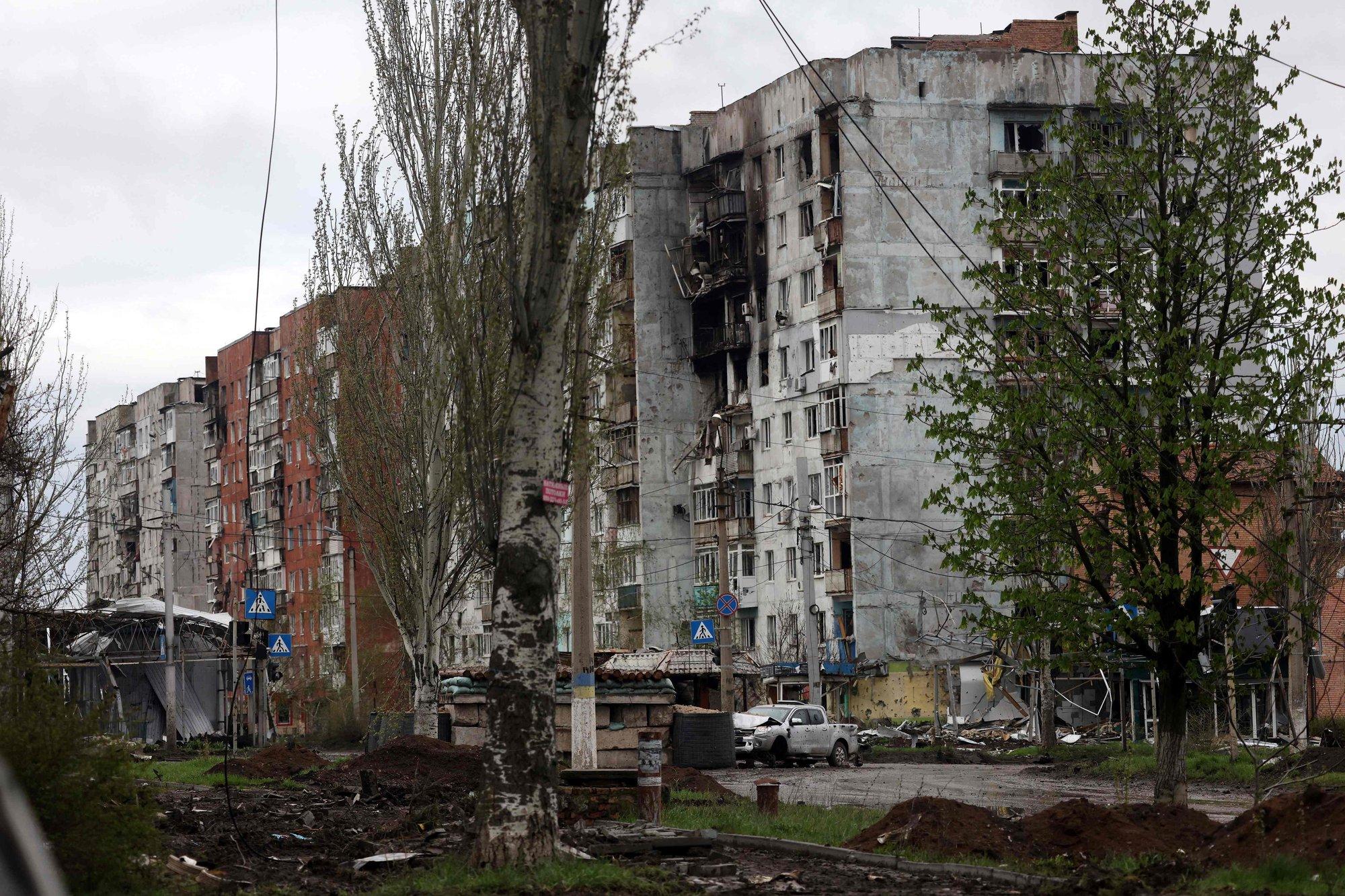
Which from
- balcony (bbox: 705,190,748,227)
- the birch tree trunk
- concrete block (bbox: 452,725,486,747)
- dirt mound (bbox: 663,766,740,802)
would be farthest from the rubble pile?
balcony (bbox: 705,190,748,227)

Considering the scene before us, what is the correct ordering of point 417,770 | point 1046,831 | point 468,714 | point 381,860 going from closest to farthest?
point 381,860 → point 1046,831 → point 417,770 → point 468,714

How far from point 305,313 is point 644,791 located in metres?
25.3

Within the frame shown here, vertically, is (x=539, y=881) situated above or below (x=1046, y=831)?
above

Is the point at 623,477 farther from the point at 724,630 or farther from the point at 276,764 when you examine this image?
the point at 276,764

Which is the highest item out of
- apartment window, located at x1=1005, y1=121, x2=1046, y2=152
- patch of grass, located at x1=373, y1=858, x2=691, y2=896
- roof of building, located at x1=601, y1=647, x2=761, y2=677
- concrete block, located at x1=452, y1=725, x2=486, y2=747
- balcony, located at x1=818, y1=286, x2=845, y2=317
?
apartment window, located at x1=1005, y1=121, x2=1046, y2=152

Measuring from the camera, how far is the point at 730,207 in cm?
7406

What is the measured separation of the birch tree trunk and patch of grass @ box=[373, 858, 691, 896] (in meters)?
0.30

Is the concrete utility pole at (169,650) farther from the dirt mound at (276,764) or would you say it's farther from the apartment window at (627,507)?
the apartment window at (627,507)

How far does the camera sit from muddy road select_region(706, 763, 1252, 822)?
2488 centimetres

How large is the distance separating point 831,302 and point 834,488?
25.6 feet

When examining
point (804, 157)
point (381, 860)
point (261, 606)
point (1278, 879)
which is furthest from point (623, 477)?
point (1278, 879)

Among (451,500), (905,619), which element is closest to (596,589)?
(905,619)

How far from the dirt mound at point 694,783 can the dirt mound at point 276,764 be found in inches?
359

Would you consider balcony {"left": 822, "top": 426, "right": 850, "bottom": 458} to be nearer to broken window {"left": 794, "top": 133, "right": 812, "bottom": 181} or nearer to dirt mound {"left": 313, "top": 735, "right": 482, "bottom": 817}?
broken window {"left": 794, "top": 133, "right": 812, "bottom": 181}
